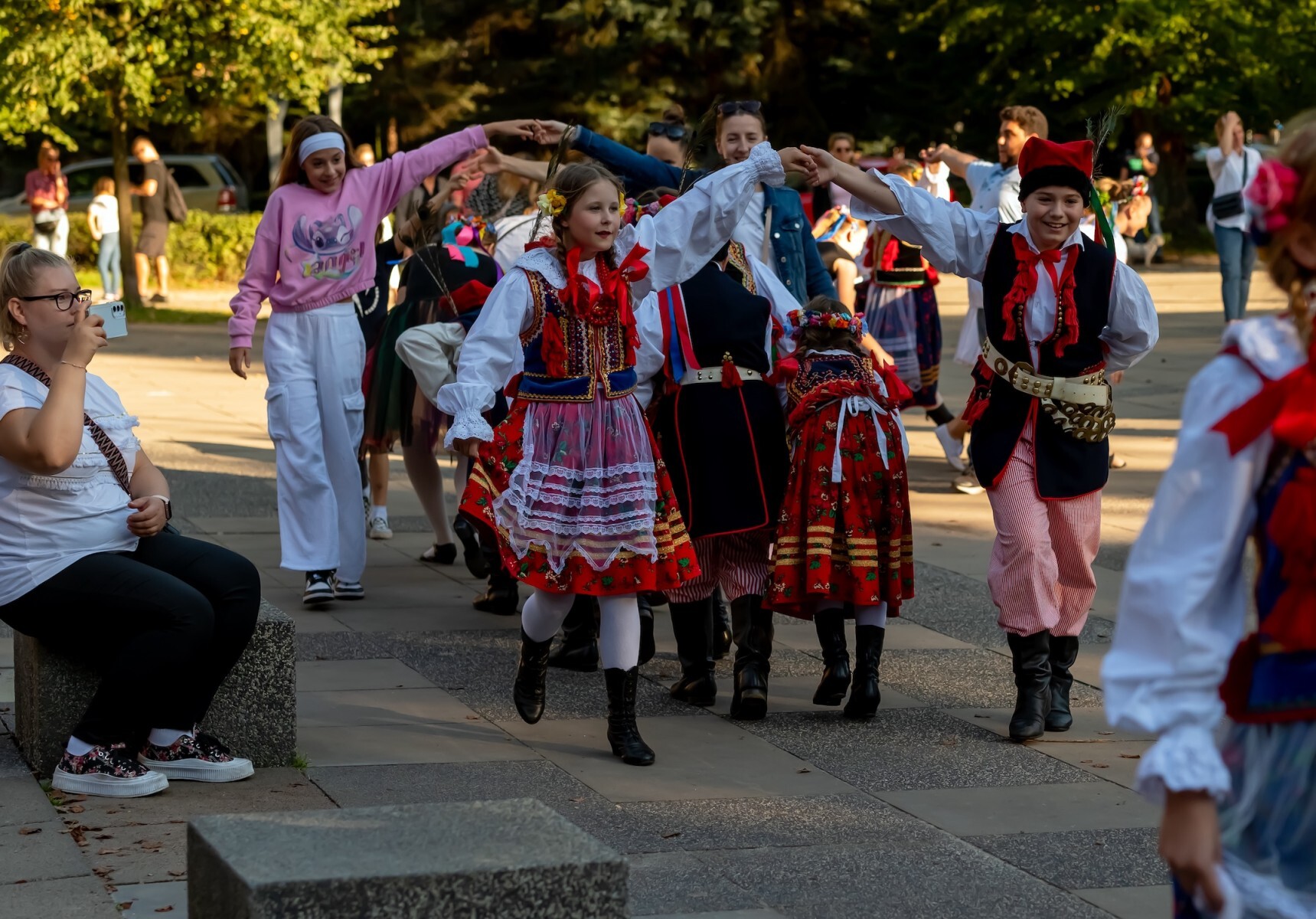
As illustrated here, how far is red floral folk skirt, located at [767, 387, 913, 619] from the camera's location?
6023 millimetres

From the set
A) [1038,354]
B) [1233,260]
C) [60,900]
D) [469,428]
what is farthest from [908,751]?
[1233,260]

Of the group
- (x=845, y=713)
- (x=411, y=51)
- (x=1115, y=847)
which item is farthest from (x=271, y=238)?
(x=411, y=51)

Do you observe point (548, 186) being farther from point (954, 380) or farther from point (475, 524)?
point (954, 380)

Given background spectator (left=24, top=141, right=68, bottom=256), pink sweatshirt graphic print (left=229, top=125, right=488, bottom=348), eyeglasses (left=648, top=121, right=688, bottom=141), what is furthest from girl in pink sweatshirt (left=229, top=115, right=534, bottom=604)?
background spectator (left=24, top=141, right=68, bottom=256)

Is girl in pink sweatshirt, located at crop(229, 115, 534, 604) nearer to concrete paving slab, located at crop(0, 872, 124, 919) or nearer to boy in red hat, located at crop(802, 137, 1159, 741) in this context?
boy in red hat, located at crop(802, 137, 1159, 741)

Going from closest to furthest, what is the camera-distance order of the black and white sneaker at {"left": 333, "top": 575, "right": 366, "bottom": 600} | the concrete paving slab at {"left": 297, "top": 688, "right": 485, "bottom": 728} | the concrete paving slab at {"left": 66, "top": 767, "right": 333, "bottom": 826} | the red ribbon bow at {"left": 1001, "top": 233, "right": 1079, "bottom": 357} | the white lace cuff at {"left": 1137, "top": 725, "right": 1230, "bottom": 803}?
the white lace cuff at {"left": 1137, "top": 725, "right": 1230, "bottom": 803} < the concrete paving slab at {"left": 66, "top": 767, "right": 333, "bottom": 826} < the red ribbon bow at {"left": 1001, "top": 233, "right": 1079, "bottom": 357} < the concrete paving slab at {"left": 297, "top": 688, "right": 485, "bottom": 728} < the black and white sneaker at {"left": 333, "top": 575, "right": 366, "bottom": 600}

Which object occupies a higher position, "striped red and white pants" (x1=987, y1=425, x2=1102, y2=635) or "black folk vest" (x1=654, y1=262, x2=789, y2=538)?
"black folk vest" (x1=654, y1=262, x2=789, y2=538)

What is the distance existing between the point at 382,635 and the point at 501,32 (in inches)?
1218

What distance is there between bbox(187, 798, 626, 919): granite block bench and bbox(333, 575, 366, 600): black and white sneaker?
4514mm

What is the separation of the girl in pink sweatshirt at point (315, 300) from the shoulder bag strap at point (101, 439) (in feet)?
7.98

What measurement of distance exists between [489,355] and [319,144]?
8.52 feet

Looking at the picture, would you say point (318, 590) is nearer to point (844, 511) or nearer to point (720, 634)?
point (720, 634)

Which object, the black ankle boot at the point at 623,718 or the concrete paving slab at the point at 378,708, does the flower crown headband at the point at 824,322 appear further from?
the concrete paving slab at the point at 378,708

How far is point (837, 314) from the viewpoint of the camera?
20.6 ft
